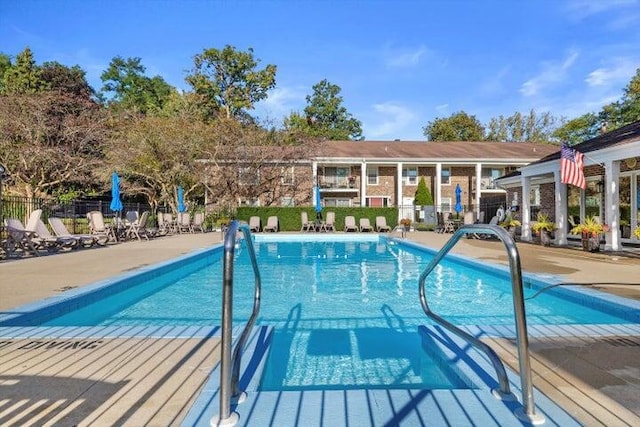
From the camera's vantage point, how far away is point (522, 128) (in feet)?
145

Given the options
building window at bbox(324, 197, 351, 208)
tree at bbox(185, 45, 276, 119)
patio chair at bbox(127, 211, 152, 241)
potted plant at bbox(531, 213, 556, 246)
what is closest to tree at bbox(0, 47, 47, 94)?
tree at bbox(185, 45, 276, 119)

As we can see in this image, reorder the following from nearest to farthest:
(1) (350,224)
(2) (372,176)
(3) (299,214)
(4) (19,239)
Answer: (4) (19,239)
(1) (350,224)
(3) (299,214)
(2) (372,176)

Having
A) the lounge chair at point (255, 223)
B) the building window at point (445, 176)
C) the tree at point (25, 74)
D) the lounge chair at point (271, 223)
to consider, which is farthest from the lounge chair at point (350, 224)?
the tree at point (25, 74)

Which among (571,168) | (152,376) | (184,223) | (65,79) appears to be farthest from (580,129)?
(65,79)

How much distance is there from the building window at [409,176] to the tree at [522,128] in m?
18.9

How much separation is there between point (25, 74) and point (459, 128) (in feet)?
135

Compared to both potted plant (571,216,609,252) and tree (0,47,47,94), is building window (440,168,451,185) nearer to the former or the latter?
potted plant (571,216,609,252)

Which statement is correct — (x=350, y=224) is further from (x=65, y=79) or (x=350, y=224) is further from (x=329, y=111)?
(x=65, y=79)

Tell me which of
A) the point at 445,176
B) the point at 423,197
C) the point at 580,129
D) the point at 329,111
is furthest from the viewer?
the point at 329,111

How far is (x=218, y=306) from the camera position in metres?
6.21

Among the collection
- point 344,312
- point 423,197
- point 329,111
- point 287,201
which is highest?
point 329,111

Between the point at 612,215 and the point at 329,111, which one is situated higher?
the point at 329,111

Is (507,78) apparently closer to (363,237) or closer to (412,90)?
(412,90)

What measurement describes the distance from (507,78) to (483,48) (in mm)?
8599
